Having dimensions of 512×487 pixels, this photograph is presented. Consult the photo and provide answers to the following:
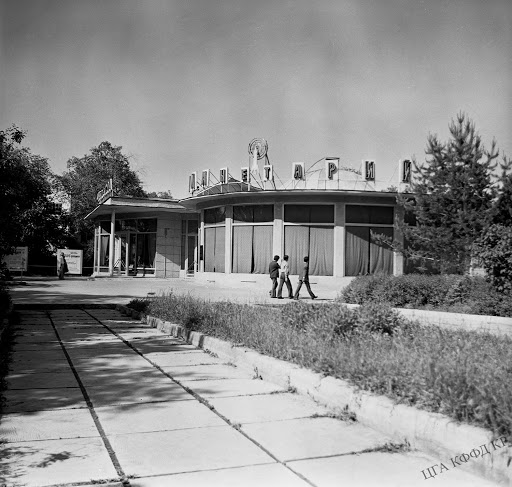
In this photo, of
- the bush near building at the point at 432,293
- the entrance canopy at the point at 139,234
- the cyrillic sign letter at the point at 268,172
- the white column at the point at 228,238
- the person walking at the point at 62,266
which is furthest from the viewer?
the entrance canopy at the point at 139,234

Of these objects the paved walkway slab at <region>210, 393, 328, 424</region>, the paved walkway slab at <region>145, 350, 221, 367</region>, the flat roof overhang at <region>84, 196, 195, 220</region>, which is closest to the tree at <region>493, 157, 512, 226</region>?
the paved walkway slab at <region>145, 350, 221, 367</region>

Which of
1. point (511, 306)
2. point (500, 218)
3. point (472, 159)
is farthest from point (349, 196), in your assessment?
point (511, 306)

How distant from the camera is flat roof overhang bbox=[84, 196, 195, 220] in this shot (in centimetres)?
3269

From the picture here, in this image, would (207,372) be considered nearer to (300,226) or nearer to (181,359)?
(181,359)

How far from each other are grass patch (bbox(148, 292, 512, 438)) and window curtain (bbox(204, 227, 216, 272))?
64.6 ft

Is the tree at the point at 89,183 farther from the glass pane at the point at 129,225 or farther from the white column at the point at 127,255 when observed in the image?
the white column at the point at 127,255

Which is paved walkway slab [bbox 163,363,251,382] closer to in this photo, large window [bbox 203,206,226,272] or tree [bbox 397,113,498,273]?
tree [bbox 397,113,498,273]

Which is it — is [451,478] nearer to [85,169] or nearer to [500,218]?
[500,218]

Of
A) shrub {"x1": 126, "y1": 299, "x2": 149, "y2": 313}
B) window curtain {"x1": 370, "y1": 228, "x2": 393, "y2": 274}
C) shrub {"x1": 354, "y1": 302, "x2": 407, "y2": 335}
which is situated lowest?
shrub {"x1": 126, "y1": 299, "x2": 149, "y2": 313}

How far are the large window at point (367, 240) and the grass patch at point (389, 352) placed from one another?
17089mm

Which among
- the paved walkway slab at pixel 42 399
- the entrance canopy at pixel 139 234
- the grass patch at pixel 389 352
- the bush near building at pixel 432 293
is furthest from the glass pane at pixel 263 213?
the paved walkway slab at pixel 42 399

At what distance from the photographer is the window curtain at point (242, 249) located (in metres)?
27.7

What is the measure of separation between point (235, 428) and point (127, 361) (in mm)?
3278

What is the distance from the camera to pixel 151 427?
4590 mm
